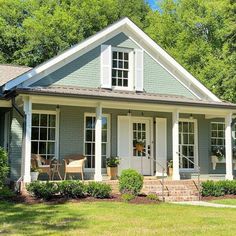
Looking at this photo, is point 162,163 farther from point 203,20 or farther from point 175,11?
point 175,11

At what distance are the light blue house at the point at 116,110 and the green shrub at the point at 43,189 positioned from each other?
45.9 inches

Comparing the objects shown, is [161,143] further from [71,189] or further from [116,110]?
[71,189]

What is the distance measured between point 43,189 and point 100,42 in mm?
6770

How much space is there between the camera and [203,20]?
35.5 m

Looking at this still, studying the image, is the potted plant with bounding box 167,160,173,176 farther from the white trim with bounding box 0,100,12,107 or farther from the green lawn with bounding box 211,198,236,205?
the white trim with bounding box 0,100,12,107

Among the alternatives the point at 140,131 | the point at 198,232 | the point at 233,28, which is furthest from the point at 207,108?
the point at 198,232

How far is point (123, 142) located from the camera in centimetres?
1667

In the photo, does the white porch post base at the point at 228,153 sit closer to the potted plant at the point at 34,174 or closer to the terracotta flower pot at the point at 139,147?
the terracotta flower pot at the point at 139,147

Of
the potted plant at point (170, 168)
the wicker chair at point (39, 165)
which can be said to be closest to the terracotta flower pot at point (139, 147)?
the potted plant at point (170, 168)

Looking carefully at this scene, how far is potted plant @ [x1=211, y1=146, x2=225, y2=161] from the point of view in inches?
727

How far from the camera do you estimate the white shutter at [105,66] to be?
1659cm

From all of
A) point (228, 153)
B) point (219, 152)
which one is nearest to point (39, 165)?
point (228, 153)

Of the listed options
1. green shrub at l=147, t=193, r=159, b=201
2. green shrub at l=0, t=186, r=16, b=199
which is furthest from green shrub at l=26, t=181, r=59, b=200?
green shrub at l=147, t=193, r=159, b=201

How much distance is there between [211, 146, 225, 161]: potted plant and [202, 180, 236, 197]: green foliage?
11.7ft
